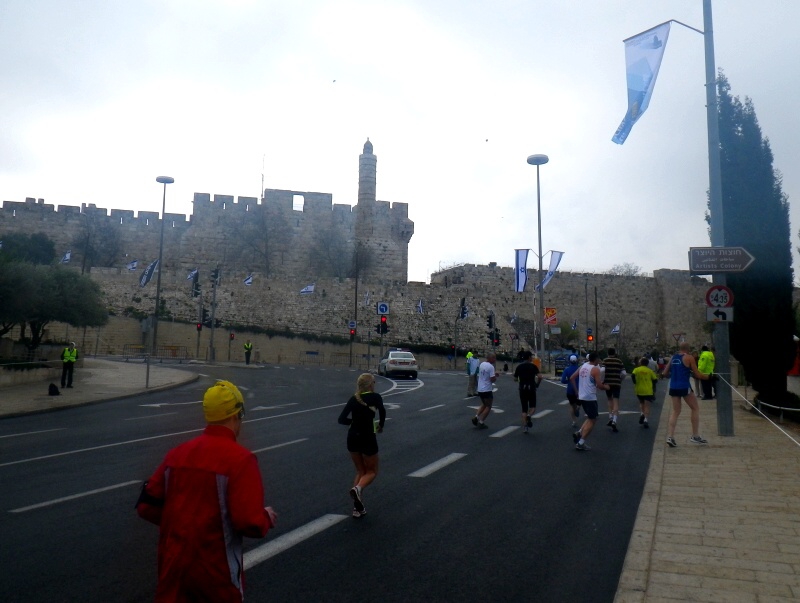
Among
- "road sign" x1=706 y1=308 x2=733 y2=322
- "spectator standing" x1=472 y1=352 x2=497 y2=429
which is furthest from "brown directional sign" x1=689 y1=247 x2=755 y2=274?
"spectator standing" x1=472 y1=352 x2=497 y2=429

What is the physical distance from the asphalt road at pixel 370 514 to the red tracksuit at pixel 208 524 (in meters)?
1.83

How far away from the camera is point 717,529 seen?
614cm

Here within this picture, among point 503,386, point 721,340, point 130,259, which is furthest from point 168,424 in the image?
point 130,259

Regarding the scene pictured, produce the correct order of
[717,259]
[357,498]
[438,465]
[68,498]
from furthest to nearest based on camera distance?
1. [717,259]
2. [438,465]
3. [68,498]
4. [357,498]

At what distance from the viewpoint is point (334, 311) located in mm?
58406

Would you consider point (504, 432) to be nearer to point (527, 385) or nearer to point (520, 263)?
point (527, 385)

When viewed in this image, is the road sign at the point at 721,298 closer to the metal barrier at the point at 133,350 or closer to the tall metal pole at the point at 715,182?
the tall metal pole at the point at 715,182

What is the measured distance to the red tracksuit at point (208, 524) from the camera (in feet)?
9.37

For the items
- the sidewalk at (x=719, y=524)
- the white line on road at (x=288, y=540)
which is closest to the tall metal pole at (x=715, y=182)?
the sidewalk at (x=719, y=524)

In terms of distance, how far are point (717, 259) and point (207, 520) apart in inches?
439

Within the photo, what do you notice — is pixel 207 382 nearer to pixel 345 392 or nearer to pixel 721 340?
pixel 345 392

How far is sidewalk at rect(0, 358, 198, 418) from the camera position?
60.4 feet

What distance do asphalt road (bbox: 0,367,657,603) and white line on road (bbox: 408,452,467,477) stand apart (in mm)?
27

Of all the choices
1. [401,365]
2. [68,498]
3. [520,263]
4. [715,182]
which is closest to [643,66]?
[715,182]
